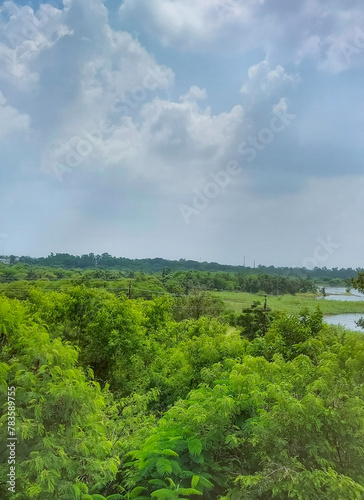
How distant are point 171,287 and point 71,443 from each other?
2773cm

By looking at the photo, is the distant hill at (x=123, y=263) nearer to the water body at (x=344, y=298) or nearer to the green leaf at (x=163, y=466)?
the water body at (x=344, y=298)

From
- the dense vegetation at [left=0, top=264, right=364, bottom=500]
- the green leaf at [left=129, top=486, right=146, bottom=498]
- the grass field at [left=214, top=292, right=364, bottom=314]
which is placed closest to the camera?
the dense vegetation at [left=0, top=264, right=364, bottom=500]

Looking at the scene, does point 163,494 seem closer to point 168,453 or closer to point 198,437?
point 168,453

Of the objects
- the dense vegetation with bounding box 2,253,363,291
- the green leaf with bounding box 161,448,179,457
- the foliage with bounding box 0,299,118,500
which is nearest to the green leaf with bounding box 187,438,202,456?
the green leaf with bounding box 161,448,179,457

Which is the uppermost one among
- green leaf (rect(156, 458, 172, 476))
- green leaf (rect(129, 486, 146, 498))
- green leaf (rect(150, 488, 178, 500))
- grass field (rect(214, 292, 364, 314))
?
green leaf (rect(156, 458, 172, 476))

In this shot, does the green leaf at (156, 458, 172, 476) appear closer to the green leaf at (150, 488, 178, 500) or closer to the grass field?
the green leaf at (150, 488, 178, 500)

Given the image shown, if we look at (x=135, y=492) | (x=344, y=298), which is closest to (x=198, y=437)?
(x=135, y=492)

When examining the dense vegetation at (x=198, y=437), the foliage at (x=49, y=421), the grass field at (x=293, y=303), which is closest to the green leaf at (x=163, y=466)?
the dense vegetation at (x=198, y=437)

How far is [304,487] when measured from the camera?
7.55ft

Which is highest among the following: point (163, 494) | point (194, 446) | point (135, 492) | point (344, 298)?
point (344, 298)

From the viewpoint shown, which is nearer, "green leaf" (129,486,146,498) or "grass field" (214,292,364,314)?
"green leaf" (129,486,146,498)

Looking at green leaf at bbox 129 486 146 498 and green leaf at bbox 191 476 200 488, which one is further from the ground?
green leaf at bbox 191 476 200 488

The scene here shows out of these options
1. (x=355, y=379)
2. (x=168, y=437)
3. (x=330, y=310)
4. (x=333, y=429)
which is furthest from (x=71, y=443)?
(x=330, y=310)

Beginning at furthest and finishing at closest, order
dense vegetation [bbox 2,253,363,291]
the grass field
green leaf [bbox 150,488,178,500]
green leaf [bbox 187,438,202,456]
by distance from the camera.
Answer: dense vegetation [bbox 2,253,363,291]
the grass field
green leaf [bbox 187,438,202,456]
green leaf [bbox 150,488,178,500]
